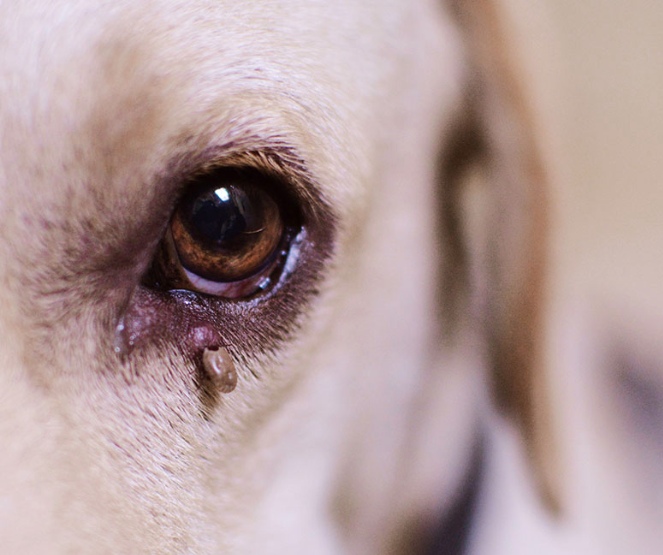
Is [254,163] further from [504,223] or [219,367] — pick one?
[504,223]

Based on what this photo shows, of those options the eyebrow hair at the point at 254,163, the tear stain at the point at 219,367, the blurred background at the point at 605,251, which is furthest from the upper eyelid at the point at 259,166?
the blurred background at the point at 605,251

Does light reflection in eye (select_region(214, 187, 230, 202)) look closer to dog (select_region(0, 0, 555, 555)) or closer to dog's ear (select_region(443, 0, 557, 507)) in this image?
dog (select_region(0, 0, 555, 555))

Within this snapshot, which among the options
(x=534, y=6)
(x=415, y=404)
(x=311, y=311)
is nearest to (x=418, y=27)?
(x=534, y=6)

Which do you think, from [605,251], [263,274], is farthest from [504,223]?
[263,274]

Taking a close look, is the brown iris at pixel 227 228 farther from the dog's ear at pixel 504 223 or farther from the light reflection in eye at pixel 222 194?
the dog's ear at pixel 504 223

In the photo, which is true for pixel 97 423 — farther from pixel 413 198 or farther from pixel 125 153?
pixel 413 198

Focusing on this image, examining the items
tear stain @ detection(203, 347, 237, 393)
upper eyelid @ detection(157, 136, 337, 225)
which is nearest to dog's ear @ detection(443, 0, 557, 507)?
upper eyelid @ detection(157, 136, 337, 225)
